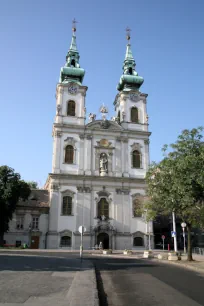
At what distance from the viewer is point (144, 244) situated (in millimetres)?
42594

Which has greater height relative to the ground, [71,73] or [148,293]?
[71,73]

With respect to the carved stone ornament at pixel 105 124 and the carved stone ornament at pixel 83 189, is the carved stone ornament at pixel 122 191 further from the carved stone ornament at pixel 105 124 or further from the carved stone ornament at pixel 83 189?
the carved stone ornament at pixel 105 124

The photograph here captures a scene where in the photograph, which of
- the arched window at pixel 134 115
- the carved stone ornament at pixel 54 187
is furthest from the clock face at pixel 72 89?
the carved stone ornament at pixel 54 187

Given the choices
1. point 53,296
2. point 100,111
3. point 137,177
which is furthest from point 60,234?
point 53,296

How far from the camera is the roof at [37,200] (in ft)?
141

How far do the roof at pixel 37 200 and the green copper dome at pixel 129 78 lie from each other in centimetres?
2196

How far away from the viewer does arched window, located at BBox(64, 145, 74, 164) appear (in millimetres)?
44134

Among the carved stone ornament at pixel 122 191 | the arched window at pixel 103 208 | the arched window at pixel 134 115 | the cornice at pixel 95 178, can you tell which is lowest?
the arched window at pixel 103 208

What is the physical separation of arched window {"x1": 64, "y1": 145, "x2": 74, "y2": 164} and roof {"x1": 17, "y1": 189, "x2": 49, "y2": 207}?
21.1ft

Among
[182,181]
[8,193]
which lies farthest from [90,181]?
[182,181]

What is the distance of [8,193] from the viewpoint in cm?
3734

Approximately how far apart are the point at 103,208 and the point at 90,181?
425 cm

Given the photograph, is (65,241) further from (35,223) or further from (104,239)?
(104,239)

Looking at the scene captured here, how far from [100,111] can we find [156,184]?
26282 millimetres
